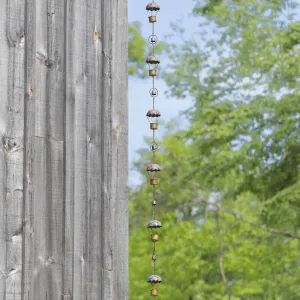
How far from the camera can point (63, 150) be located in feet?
6.72

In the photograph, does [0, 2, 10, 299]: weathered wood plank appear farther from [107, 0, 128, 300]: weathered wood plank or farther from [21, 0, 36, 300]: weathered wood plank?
[107, 0, 128, 300]: weathered wood plank

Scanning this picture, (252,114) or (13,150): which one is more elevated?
(252,114)

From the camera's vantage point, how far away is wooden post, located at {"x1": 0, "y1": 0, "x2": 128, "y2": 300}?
1.94m

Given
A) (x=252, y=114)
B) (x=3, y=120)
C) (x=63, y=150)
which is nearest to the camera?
(x=3, y=120)

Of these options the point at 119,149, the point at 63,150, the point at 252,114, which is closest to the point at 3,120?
the point at 63,150

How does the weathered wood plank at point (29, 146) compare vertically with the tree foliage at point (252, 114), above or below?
below

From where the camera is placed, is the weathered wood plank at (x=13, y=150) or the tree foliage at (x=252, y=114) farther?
the tree foliage at (x=252, y=114)

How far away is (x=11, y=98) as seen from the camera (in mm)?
1967

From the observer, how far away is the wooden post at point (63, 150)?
6.37 ft

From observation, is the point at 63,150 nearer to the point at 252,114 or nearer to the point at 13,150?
the point at 13,150

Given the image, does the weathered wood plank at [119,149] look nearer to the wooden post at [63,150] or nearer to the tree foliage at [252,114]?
the wooden post at [63,150]

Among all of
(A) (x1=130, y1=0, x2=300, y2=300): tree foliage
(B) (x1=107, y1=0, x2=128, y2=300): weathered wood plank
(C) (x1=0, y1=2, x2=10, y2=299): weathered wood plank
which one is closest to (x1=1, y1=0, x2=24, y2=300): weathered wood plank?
(C) (x1=0, y1=2, x2=10, y2=299): weathered wood plank

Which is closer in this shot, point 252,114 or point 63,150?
point 63,150

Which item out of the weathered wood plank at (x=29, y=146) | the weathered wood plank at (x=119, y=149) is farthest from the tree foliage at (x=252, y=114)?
the weathered wood plank at (x=29, y=146)
